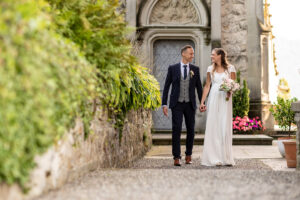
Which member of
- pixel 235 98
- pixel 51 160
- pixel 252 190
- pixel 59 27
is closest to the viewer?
pixel 51 160

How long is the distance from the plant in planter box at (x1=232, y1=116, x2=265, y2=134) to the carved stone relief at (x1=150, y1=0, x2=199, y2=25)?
3318 millimetres

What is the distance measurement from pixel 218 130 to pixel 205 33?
21.5 ft

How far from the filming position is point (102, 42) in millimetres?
4898

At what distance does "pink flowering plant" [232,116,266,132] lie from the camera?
12.6m

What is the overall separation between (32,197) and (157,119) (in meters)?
10.3

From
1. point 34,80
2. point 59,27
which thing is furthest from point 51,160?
point 59,27

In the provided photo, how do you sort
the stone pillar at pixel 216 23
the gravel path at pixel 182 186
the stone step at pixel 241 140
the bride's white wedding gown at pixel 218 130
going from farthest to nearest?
the stone pillar at pixel 216 23 → the stone step at pixel 241 140 → the bride's white wedding gown at pixel 218 130 → the gravel path at pixel 182 186

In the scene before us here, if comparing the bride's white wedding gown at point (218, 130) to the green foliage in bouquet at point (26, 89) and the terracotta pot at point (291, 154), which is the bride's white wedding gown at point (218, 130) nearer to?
the terracotta pot at point (291, 154)

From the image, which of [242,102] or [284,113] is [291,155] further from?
[242,102]

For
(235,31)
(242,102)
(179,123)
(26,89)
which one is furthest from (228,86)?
(235,31)

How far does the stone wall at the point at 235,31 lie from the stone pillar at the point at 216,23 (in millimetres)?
410

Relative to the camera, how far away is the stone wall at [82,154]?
3.36m

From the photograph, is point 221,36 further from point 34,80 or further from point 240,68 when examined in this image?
point 34,80

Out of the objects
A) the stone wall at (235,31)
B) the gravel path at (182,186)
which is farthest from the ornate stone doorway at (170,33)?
the gravel path at (182,186)
